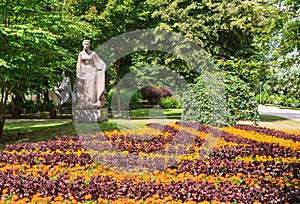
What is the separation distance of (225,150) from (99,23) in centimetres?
1298

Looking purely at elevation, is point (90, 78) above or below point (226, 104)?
above

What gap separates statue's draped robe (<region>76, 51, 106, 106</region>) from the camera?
11.3 meters

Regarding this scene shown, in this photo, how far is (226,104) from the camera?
11.4 m

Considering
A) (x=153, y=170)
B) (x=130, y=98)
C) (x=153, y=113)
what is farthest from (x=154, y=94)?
(x=153, y=170)

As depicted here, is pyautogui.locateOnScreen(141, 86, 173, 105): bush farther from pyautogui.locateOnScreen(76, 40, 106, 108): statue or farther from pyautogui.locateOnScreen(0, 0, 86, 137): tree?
pyautogui.locateOnScreen(0, 0, 86, 137): tree

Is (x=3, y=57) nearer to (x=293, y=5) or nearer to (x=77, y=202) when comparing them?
(x=77, y=202)

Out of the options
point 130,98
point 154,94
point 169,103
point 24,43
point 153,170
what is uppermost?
point 24,43

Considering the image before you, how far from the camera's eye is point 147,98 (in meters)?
29.6

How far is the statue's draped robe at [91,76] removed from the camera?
11.3 metres

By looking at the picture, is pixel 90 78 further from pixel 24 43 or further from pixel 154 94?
pixel 154 94

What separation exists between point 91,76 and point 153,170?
251 inches

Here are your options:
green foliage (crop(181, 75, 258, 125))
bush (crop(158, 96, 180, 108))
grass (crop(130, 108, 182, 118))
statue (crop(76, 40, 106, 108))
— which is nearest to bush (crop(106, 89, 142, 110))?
grass (crop(130, 108, 182, 118))

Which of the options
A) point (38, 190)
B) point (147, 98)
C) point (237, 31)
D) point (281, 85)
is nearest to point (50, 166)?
point (38, 190)

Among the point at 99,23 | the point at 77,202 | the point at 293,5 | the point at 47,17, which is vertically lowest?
the point at 77,202
